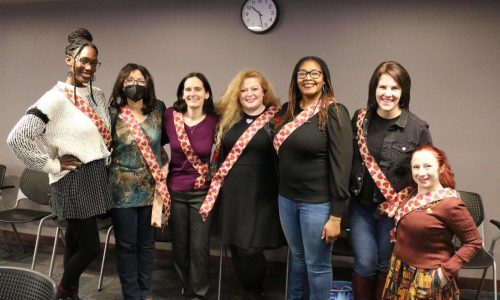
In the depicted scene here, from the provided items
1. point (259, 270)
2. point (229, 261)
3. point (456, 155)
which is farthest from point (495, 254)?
→ point (229, 261)

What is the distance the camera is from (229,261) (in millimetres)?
3252

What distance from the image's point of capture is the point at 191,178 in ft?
7.66

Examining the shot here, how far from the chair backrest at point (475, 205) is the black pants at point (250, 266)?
4.91 ft

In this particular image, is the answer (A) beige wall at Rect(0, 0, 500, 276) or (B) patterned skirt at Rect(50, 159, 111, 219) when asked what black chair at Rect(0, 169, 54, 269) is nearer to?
(A) beige wall at Rect(0, 0, 500, 276)

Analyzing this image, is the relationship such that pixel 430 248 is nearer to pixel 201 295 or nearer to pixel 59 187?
pixel 201 295

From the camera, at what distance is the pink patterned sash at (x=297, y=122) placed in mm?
1931

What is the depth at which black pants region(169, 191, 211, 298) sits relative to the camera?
233 centimetres

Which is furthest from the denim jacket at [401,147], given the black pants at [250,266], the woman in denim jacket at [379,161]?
the black pants at [250,266]

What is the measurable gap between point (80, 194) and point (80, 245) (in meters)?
0.33

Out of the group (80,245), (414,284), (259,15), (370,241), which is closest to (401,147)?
(370,241)

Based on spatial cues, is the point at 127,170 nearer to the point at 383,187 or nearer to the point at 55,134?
the point at 55,134

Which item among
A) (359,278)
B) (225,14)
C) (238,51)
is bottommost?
(359,278)

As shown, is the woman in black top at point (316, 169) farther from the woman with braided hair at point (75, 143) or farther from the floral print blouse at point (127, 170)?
the woman with braided hair at point (75, 143)

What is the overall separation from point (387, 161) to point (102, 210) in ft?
4.99
